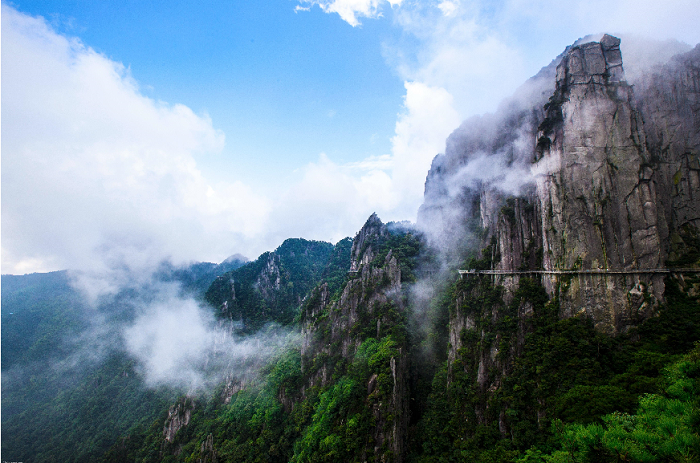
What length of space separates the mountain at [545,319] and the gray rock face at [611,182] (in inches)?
5.2

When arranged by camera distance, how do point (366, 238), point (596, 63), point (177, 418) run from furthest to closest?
1. point (366, 238)
2. point (177, 418)
3. point (596, 63)

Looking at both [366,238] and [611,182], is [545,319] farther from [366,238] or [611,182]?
[366,238]

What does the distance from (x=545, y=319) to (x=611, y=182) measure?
13.9m

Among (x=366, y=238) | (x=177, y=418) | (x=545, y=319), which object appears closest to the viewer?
(x=545, y=319)

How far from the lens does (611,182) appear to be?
84.7ft

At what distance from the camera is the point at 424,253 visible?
6181cm

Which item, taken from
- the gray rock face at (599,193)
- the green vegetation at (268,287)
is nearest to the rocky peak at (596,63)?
the gray rock face at (599,193)

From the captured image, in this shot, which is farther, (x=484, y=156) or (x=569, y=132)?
(x=484, y=156)

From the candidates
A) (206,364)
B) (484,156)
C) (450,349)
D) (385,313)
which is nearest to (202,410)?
(206,364)

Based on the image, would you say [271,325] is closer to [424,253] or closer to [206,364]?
[206,364]

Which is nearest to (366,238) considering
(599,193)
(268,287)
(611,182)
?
(268,287)

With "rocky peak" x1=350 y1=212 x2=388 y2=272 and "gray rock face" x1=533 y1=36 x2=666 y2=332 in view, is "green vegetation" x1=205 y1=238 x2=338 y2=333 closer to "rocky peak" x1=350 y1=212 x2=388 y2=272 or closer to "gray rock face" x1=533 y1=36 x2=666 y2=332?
"rocky peak" x1=350 y1=212 x2=388 y2=272

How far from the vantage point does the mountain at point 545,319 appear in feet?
68.1

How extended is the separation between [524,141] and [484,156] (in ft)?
44.3
